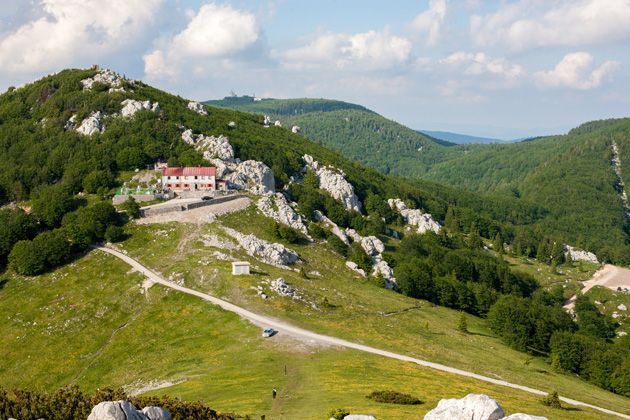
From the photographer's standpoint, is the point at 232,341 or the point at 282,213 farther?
the point at 282,213

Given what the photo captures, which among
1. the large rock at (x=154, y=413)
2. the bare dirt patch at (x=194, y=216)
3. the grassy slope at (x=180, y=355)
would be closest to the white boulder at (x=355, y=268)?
the grassy slope at (x=180, y=355)

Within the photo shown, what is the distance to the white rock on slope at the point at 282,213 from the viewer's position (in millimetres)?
154750

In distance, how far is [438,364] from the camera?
81.4 metres

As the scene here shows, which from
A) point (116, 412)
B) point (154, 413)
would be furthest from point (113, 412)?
point (154, 413)

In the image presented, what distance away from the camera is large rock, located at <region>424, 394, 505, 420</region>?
39500 mm

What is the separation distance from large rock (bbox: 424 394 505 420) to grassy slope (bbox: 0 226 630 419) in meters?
12.4

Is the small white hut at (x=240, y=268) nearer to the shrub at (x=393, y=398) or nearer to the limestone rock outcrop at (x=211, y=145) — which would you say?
the shrub at (x=393, y=398)

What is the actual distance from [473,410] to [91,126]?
18754 cm

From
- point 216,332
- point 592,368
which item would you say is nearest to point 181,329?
point 216,332

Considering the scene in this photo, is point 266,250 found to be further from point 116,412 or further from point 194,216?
point 116,412

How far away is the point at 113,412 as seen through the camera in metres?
38.7

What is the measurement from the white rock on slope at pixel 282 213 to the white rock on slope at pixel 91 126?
254ft

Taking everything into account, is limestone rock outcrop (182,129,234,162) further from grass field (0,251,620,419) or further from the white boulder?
grass field (0,251,620,419)

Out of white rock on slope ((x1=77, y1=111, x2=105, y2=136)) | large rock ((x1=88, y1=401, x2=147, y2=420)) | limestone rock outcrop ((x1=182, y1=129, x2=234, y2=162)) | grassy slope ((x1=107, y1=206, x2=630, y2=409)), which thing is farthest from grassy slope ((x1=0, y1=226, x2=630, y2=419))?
white rock on slope ((x1=77, y1=111, x2=105, y2=136))
